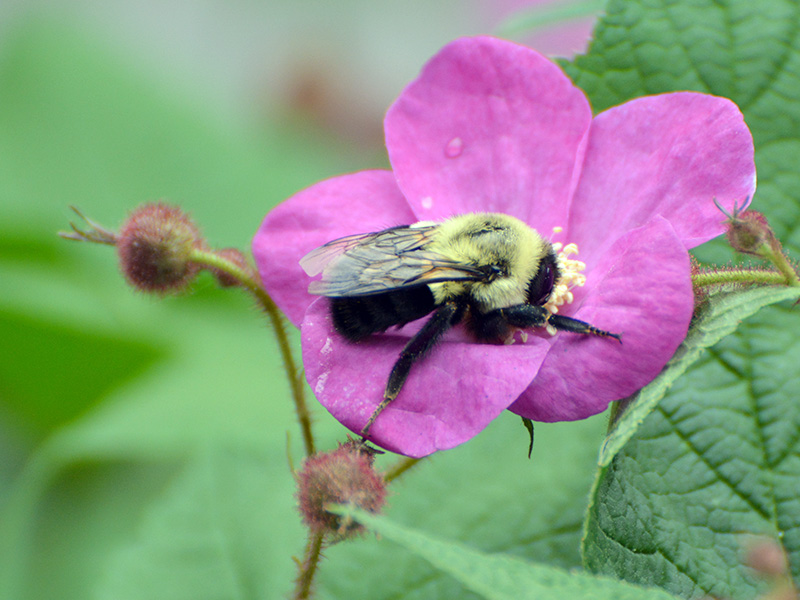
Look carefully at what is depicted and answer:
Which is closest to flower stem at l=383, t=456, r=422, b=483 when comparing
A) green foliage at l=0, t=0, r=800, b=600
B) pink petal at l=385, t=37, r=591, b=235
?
green foliage at l=0, t=0, r=800, b=600

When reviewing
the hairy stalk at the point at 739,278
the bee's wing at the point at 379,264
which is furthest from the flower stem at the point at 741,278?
the bee's wing at the point at 379,264

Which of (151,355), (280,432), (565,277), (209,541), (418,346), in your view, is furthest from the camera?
(151,355)

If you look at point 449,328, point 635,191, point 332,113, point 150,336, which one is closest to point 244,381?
point 150,336

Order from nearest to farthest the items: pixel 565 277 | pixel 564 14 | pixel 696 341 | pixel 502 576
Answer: pixel 502 576
pixel 696 341
pixel 565 277
pixel 564 14

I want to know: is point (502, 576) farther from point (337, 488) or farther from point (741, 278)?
point (741, 278)

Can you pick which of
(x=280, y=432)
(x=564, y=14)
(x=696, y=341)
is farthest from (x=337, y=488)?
(x=280, y=432)

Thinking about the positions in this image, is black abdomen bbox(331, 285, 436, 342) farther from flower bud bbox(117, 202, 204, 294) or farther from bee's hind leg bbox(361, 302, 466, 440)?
flower bud bbox(117, 202, 204, 294)
